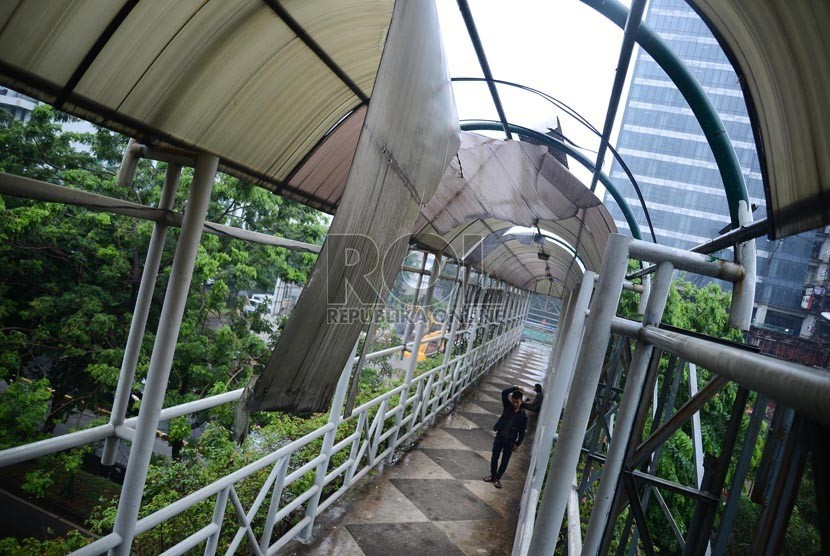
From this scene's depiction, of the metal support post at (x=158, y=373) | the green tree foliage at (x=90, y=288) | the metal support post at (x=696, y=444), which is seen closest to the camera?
the metal support post at (x=158, y=373)

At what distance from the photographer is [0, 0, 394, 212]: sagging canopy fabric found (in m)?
1.93

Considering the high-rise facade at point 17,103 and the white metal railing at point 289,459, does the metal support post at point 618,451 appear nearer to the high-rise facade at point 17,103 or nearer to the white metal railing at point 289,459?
the white metal railing at point 289,459

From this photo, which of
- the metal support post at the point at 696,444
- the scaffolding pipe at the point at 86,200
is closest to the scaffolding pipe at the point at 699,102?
the metal support post at the point at 696,444

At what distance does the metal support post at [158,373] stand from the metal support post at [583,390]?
1.80 metres

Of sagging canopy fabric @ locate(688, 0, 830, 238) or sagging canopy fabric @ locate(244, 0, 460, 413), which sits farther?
sagging canopy fabric @ locate(688, 0, 830, 238)

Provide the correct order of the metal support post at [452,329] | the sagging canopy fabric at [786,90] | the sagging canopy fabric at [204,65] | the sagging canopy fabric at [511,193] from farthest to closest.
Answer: the metal support post at [452,329]
the sagging canopy fabric at [511,193]
the sagging canopy fabric at [204,65]
the sagging canopy fabric at [786,90]

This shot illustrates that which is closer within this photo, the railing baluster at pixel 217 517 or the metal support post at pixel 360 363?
the metal support post at pixel 360 363

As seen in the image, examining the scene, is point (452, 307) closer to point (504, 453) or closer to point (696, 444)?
point (504, 453)

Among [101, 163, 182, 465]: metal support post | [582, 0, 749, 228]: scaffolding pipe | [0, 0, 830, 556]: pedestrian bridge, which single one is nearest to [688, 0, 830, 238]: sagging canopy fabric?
[0, 0, 830, 556]: pedestrian bridge

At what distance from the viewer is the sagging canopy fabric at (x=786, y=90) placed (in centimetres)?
141

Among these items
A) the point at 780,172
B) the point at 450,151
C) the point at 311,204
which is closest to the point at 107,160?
the point at 311,204

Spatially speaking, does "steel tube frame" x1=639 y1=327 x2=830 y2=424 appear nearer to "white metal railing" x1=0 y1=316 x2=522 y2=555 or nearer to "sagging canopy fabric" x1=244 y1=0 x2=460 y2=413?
"sagging canopy fabric" x1=244 y1=0 x2=460 y2=413

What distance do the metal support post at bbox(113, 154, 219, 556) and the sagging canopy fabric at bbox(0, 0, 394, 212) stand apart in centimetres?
48

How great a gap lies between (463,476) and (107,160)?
9059mm
